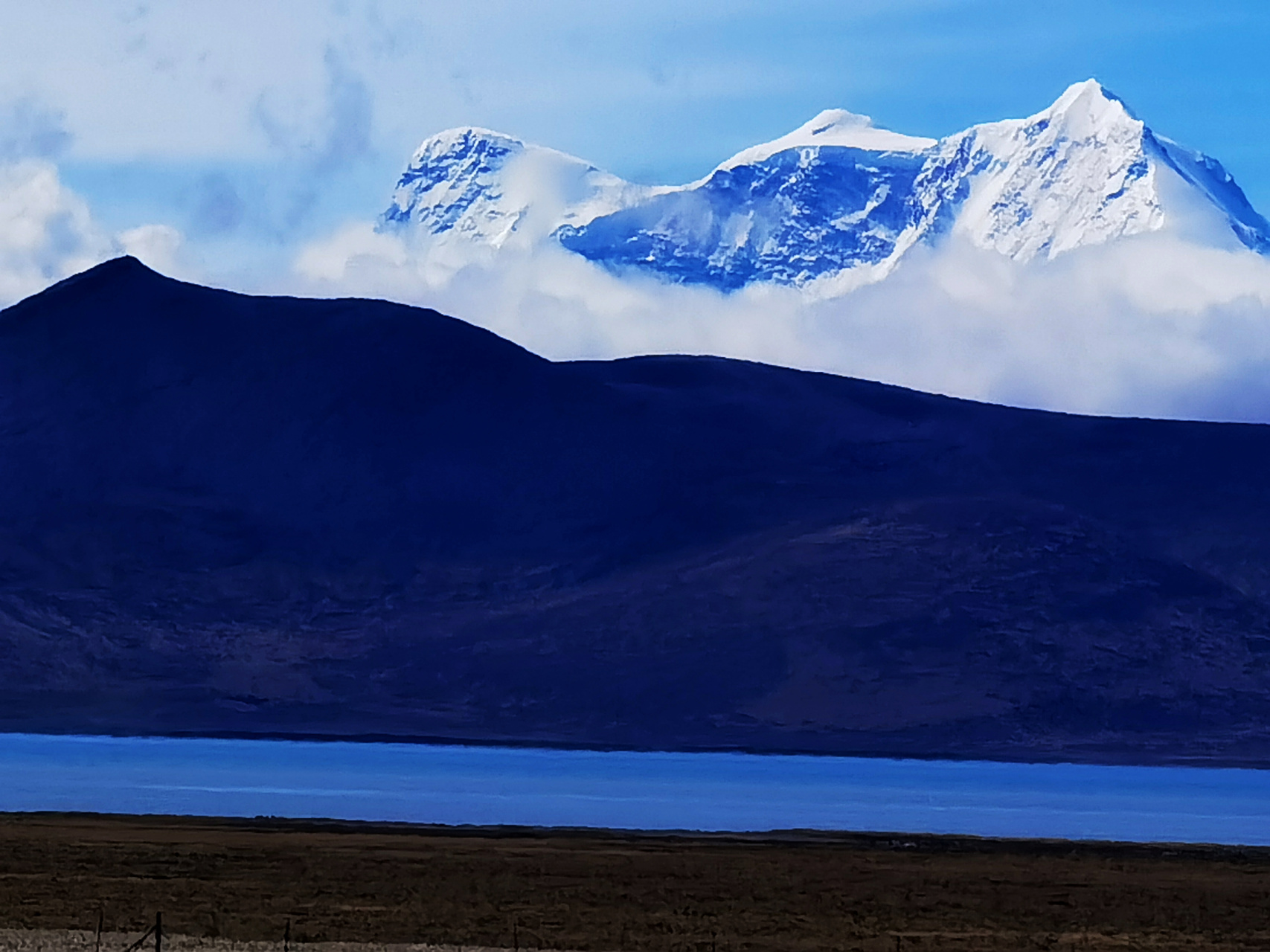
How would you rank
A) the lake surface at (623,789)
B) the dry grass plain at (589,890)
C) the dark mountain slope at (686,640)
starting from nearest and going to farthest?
the dry grass plain at (589,890) < the lake surface at (623,789) < the dark mountain slope at (686,640)

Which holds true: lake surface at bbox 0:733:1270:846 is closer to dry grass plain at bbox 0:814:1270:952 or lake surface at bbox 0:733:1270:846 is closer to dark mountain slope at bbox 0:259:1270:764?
dry grass plain at bbox 0:814:1270:952

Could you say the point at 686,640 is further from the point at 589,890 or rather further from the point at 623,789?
the point at 589,890

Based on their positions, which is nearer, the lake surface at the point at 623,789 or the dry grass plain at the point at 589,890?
the dry grass plain at the point at 589,890

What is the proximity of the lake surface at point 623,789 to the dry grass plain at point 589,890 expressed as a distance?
9453 millimetres

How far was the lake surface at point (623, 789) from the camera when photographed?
77.1m

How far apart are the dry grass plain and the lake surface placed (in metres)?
9.45

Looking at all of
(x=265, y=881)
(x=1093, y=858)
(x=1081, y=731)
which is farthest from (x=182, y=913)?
(x=1081, y=731)

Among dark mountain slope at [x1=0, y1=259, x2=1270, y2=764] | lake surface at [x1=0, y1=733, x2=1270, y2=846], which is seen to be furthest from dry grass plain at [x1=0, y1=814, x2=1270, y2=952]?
dark mountain slope at [x1=0, y1=259, x2=1270, y2=764]

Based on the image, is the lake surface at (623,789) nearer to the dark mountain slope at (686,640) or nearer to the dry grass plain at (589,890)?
the dry grass plain at (589,890)

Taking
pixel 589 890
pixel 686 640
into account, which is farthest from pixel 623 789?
pixel 686 640

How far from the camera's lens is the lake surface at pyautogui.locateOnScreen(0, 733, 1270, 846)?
7712 centimetres

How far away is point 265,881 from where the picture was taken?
48.6 m

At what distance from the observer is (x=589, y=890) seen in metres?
49.1

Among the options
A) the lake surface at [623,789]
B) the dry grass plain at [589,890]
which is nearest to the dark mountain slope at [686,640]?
the lake surface at [623,789]
